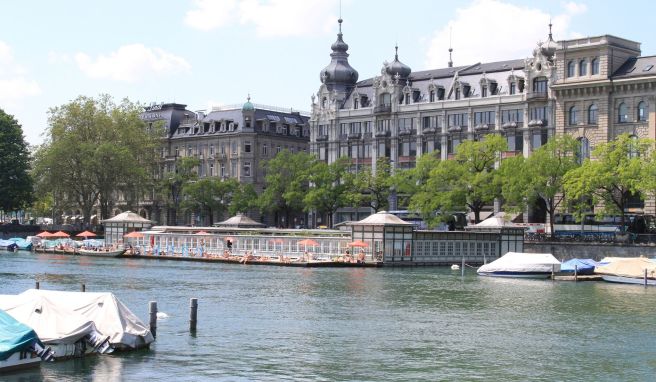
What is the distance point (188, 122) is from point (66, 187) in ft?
116

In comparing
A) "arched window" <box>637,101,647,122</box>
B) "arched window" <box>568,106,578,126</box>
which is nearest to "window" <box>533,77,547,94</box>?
"arched window" <box>568,106,578,126</box>

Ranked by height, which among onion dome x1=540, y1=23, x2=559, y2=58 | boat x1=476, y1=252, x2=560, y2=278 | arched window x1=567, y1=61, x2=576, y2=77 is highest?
onion dome x1=540, y1=23, x2=559, y2=58

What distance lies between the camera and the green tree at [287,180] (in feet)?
490

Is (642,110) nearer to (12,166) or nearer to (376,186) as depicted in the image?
(376,186)

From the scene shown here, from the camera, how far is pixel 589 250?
112 m

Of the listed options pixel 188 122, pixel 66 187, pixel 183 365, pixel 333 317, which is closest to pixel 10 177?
pixel 66 187

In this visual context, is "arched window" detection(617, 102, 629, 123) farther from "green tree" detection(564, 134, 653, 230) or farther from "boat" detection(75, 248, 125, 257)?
"boat" detection(75, 248, 125, 257)

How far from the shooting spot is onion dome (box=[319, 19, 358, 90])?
165125 mm

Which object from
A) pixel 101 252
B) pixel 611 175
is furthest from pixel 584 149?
pixel 101 252

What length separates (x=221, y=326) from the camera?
2092 inches

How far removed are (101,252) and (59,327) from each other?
283ft

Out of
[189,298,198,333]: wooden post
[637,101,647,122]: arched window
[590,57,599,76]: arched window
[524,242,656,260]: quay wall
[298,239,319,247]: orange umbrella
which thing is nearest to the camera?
[189,298,198,333]: wooden post

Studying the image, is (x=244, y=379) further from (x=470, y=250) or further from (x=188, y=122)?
(x=188, y=122)

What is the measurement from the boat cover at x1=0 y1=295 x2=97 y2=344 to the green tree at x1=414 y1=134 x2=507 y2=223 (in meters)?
84.2
